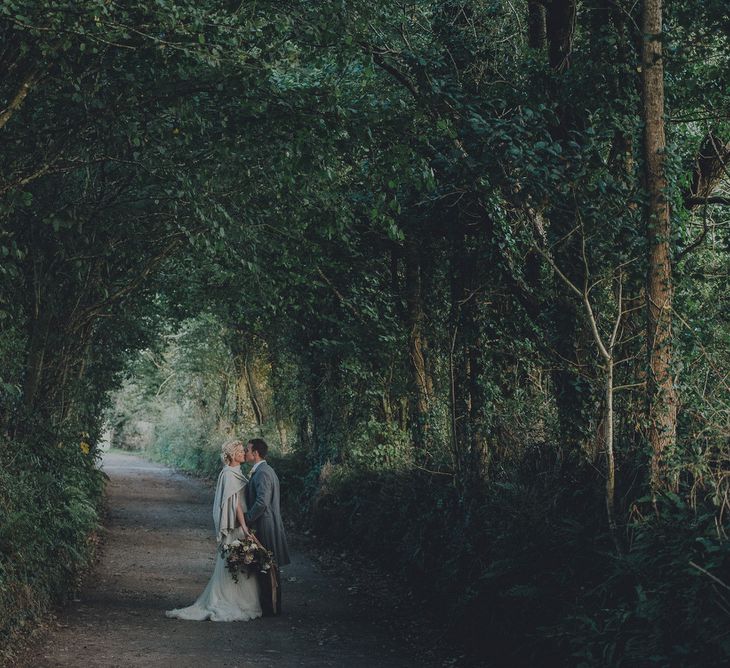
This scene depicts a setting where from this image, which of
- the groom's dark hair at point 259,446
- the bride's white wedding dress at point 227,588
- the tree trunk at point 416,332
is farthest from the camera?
the tree trunk at point 416,332

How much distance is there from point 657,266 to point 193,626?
21.9 ft

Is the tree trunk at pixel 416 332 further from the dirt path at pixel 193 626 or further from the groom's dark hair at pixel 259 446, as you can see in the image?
the groom's dark hair at pixel 259 446

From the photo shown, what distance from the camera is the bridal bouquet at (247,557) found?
484 inches

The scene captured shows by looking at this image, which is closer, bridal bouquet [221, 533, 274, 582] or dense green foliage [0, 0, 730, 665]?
dense green foliage [0, 0, 730, 665]

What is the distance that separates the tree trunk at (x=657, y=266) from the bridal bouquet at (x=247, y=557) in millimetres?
5575

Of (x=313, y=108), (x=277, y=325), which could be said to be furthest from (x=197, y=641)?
(x=277, y=325)

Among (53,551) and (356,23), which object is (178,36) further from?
(53,551)

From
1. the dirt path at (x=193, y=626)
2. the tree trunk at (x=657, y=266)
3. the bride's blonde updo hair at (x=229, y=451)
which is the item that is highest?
the tree trunk at (x=657, y=266)

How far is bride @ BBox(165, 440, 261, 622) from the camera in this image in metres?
12.2

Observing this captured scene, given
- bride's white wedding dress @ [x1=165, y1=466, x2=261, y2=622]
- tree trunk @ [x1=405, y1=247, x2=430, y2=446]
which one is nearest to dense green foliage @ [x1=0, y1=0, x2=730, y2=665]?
tree trunk @ [x1=405, y1=247, x2=430, y2=446]

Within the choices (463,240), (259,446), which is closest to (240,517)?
(259,446)

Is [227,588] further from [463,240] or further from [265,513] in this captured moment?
[463,240]

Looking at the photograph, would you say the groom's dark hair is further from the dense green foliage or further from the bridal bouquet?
the dense green foliage

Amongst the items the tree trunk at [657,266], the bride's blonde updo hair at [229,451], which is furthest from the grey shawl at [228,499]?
the tree trunk at [657,266]
